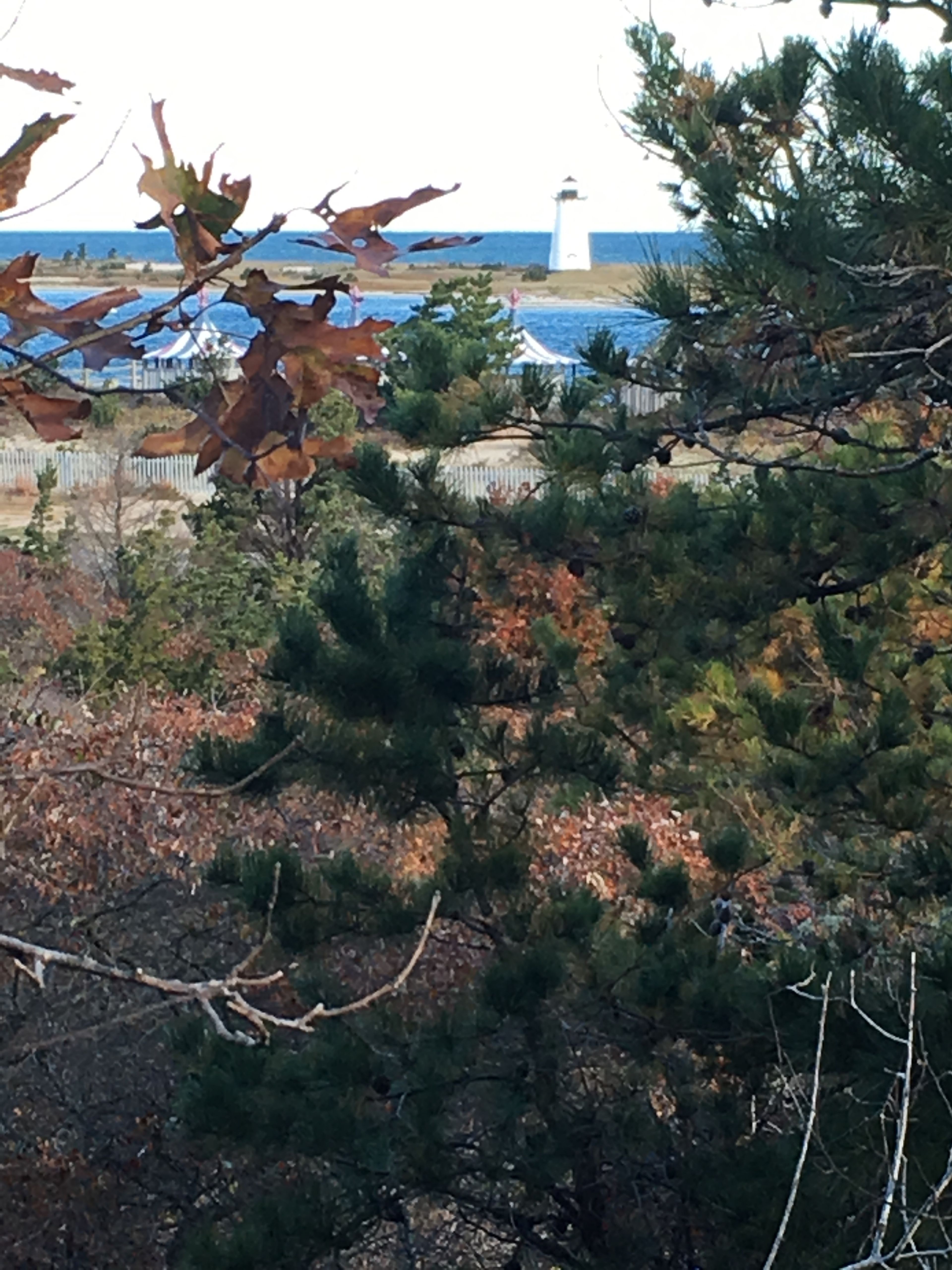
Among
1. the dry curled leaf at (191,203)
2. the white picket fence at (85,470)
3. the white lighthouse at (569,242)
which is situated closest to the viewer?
the dry curled leaf at (191,203)

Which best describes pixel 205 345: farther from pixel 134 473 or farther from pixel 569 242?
pixel 569 242

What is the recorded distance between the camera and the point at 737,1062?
15.3 ft

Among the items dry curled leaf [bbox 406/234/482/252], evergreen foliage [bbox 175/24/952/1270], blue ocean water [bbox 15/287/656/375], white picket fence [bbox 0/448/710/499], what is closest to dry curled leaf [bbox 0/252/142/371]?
blue ocean water [bbox 15/287/656/375]

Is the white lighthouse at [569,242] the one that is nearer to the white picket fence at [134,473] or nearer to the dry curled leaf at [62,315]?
the white picket fence at [134,473]

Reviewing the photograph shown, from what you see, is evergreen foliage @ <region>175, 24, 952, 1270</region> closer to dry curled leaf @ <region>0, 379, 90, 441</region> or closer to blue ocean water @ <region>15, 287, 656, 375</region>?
blue ocean water @ <region>15, 287, 656, 375</region>

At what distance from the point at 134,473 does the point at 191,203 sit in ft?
67.2

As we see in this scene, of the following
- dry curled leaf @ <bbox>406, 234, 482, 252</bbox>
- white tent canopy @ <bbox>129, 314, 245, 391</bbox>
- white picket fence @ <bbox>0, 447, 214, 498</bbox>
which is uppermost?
dry curled leaf @ <bbox>406, 234, 482, 252</bbox>

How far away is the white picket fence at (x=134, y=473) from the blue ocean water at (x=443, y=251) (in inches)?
142

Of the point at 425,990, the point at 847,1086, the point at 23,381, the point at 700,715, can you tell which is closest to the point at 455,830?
the point at 700,715

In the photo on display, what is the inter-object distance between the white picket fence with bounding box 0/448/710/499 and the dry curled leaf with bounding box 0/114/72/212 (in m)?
15.5

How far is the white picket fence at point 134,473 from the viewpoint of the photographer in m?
19.6

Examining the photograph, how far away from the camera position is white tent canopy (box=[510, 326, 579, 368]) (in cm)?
509

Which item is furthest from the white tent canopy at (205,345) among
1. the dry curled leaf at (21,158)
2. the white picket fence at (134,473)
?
the white picket fence at (134,473)

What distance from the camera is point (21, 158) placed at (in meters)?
1.15
